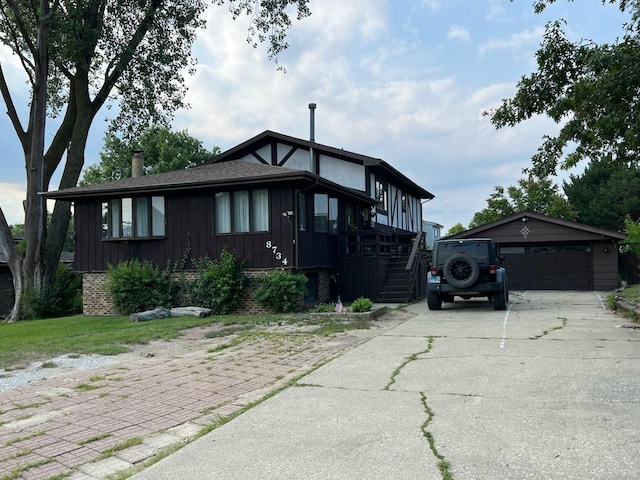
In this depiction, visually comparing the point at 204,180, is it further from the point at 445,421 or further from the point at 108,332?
the point at 445,421

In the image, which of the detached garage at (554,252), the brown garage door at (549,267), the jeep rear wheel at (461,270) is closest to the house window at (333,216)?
the jeep rear wheel at (461,270)

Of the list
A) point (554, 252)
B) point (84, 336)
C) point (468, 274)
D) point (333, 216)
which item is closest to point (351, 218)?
point (333, 216)

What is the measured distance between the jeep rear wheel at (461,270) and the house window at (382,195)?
8777 mm

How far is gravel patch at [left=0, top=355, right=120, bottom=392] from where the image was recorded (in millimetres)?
6898

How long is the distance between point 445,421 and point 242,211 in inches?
477

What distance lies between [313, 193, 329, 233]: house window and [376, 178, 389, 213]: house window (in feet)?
17.4

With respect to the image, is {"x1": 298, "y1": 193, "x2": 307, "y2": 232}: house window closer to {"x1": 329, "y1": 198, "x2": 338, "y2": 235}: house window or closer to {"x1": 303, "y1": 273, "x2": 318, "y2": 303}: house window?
{"x1": 303, "y1": 273, "x2": 318, "y2": 303}: house window

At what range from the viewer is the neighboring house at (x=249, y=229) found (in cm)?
1545

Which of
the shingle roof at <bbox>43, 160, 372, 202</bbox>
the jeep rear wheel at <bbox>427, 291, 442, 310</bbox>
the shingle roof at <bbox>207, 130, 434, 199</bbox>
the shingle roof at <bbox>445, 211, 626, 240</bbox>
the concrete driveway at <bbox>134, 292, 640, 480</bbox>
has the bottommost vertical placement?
the concrete driveway at <bbox>134, 292, 640, 480</bbox>

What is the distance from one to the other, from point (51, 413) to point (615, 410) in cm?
550

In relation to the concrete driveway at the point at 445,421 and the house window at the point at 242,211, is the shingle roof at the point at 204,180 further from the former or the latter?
the concrete driveway at the point at 445,421

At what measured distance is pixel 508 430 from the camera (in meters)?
4.45

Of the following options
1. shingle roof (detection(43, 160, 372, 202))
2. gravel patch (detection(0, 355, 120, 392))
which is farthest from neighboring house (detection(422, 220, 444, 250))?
gravel patch (detection(0, 355, 120, 392))

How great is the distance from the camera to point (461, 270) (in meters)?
14.2
